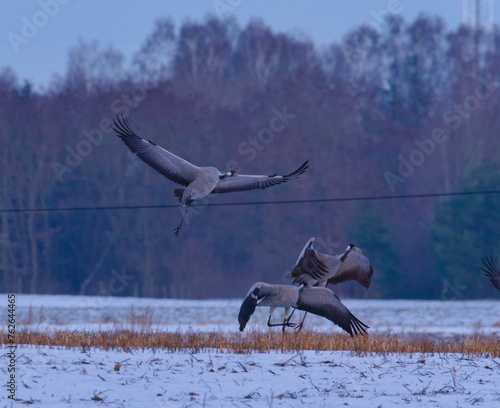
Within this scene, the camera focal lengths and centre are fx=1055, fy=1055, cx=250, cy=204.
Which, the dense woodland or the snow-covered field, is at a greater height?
the dense woodland

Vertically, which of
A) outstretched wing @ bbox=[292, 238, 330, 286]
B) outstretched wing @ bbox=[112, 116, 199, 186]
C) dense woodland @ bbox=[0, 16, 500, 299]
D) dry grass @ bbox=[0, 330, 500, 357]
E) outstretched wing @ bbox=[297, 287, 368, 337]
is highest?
dense woodland @ bbox=[0, 16, 500, 299]

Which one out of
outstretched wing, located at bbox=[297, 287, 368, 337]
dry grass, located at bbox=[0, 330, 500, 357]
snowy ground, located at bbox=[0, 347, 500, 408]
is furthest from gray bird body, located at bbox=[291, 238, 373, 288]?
snowy ground, located at bbox=[0, 347, 500, 408]

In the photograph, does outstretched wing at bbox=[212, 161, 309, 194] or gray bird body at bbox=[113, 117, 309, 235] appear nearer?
gray bird body at bbox=[113, 117, 309, 235]

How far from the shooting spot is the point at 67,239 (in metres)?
45.9

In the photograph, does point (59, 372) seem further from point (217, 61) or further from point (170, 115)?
point (217, 61)

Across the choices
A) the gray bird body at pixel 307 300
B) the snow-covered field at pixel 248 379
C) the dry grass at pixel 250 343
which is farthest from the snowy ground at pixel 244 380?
the gray bird body at pixel 307 300

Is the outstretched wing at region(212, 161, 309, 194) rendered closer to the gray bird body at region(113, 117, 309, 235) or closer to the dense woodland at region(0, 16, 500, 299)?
the gray bird body at region(113, 117, 309, 235)

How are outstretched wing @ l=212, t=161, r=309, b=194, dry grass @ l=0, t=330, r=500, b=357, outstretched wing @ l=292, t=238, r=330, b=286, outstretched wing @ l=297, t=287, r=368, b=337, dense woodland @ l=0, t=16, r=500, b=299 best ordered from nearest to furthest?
dry grass @ l=0, t=330, r=500, b=357, outstretched wing @ l=292, t=238, r=330, b=286, outstretched wing @ l=212, t=161, r=309, b=194, outstretched wing @ l=297, t=287, r=368, b=337, dense woodland @ l=0, t=16, r=500, b=299

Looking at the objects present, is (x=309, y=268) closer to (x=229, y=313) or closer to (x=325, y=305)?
(x=325, y=305)

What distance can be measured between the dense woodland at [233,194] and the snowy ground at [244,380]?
3022cm

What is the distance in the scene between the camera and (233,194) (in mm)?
47688

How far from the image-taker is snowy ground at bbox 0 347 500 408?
29.1 feet

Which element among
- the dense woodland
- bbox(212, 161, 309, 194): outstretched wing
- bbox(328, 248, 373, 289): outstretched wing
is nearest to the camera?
bbox(212, 161, 309, 194): outstretched wing

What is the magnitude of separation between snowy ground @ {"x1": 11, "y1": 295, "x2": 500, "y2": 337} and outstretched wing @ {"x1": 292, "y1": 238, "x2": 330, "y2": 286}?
33.7ft
